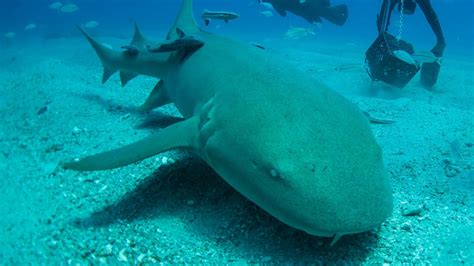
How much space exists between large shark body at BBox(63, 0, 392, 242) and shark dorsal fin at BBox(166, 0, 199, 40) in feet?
5.94

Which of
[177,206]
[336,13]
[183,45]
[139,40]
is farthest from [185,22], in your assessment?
[336,13]

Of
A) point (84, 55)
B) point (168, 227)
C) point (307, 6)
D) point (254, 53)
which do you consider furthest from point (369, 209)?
point (307, 6)

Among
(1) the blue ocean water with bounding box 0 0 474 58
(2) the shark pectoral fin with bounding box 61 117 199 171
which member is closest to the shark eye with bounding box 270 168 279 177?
(2) the shark pectoral fin with bounding box 61 117 199 171

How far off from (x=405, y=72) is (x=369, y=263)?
687 cm

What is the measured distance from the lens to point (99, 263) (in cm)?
→ 245

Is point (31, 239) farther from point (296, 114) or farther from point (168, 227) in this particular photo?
point (296, 114)

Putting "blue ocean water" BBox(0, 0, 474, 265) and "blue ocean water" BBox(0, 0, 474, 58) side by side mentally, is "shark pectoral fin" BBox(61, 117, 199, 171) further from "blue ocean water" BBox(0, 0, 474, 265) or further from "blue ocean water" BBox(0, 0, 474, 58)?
"blue ocean water" BBox(0, 0, 474, 58)

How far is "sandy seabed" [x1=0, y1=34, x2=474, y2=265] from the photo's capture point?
100.0 inches

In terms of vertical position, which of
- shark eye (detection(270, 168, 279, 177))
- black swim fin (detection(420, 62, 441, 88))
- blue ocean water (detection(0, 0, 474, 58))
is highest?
shark eye (detection(270, 168, 279, 177))

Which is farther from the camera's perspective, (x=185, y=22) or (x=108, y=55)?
(x=108, y=55)

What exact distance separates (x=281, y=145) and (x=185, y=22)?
4.06m

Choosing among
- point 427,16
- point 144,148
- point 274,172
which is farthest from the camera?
point 427,16

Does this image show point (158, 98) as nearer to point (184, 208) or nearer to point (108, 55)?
point (108, 55)

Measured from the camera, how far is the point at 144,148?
2.96 meters
